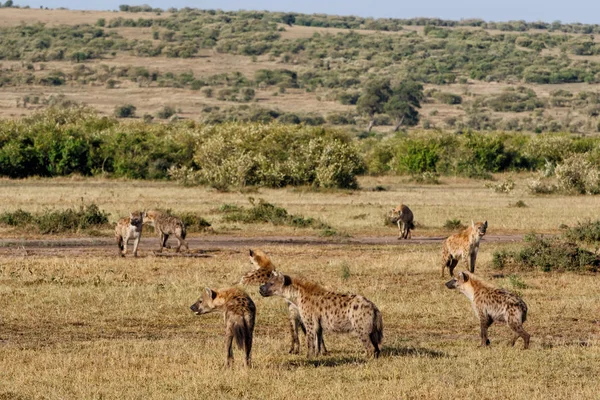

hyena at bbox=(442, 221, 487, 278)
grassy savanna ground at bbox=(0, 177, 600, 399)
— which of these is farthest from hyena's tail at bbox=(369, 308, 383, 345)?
hyena at bbox=(442, 221, 487, 278)

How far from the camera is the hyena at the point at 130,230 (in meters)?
23.2

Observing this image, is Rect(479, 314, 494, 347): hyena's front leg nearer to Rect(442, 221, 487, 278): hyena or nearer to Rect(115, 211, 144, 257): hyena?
Rect(442, 221, 487, 278): hyena

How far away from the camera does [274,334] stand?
1605 cm

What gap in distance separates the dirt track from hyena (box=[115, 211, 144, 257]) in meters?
0.80

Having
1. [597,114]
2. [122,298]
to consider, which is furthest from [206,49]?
[122,298]

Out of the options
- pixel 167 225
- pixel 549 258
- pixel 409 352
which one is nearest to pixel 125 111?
pixel 167 225

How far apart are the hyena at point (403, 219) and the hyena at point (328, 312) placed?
47.5ft

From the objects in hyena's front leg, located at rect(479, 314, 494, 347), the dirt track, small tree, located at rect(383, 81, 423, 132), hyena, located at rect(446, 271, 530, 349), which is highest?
hyena, located at rect(446, 271, 530, 349)

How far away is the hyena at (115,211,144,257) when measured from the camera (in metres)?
23.2

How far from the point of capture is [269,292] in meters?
13.9

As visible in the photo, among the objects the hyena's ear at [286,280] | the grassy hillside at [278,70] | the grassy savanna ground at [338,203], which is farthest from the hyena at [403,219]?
the grassy hillside at [278,70]

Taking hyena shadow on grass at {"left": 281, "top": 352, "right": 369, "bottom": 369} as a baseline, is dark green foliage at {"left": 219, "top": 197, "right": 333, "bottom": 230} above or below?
below

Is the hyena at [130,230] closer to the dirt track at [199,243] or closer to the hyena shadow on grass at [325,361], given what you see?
the dirt track at [199,243]

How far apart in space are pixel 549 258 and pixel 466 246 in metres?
2.54
